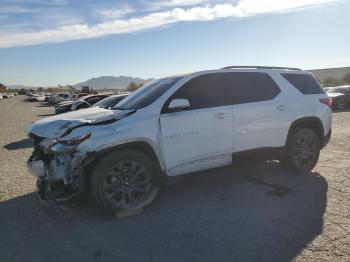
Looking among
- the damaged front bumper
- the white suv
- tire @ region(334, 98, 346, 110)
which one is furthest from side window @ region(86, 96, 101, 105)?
tire @ region(334, 98, 346, 110)

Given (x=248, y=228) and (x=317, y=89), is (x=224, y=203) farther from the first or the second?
(x=317, y=89)

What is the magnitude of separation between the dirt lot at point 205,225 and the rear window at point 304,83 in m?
1.51

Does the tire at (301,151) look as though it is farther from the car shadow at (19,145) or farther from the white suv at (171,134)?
the car shadow at (19,145)

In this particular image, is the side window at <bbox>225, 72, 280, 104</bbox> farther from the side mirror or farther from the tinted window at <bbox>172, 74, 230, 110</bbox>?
the side mirror

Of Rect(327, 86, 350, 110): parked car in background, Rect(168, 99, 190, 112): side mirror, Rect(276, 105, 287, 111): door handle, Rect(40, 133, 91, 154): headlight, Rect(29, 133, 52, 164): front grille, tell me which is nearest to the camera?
Rect(40, 133, 91, 154): headlight

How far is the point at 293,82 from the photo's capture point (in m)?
6.41

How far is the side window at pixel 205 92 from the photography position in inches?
207

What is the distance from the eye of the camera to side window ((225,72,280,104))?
5.71 metres

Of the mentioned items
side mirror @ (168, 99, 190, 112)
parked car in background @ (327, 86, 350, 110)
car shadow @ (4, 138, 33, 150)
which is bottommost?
car shadow @ (4, 138, 33, 150)

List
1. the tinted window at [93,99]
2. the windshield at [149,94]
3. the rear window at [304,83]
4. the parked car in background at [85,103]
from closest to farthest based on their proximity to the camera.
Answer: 1. the windshield at [149,94]
2. the rear window at [304,83]
3. the parked car in background at [85,103]
4. the tinted window at [93,99]

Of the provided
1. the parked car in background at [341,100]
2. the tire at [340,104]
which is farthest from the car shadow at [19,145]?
the tire at [340,104]

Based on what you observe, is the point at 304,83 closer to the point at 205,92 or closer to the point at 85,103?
the point at 205,92

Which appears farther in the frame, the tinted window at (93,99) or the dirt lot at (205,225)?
the tinted window at (93,99)

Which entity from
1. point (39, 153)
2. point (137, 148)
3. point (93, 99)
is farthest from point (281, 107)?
point (93, 99)
